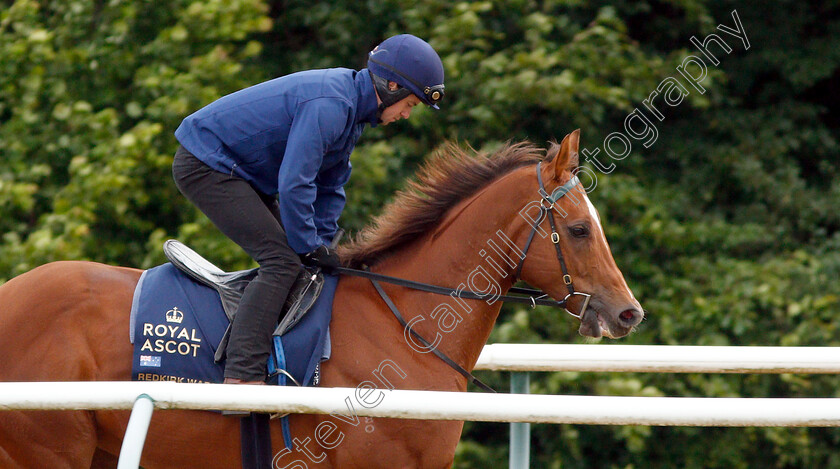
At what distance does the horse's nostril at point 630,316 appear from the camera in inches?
131

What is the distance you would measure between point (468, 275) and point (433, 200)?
1.22 feet

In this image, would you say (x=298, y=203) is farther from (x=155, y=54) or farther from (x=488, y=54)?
(x=488, y=54)

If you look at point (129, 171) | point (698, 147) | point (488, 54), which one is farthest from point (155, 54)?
point (698, 147)

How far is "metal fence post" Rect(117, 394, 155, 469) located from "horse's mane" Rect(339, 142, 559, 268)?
1378 millimetres

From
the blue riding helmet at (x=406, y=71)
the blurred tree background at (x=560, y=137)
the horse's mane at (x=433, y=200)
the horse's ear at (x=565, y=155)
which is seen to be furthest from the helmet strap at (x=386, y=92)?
the blurred tree background at (x=560, y=137)

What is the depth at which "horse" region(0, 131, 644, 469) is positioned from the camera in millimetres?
3188

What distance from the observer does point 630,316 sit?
11.0 ft

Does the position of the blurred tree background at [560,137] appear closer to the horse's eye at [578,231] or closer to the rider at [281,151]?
the rider at [281,151]

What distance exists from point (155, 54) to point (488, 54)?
3.07 m

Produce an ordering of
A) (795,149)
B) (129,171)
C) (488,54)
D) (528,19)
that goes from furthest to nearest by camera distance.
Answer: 1. (795,149)
2. (488,54)
3. (528,19)
4. (129,171)

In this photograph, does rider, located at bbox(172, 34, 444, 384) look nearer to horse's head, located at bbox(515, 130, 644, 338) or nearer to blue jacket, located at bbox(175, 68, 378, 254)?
blue jacket, located at bbox(175, 68, 378, 254)

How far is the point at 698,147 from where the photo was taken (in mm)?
8641

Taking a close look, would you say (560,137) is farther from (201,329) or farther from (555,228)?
(201,329)

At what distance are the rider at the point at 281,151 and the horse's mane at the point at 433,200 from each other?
8.8 inches
